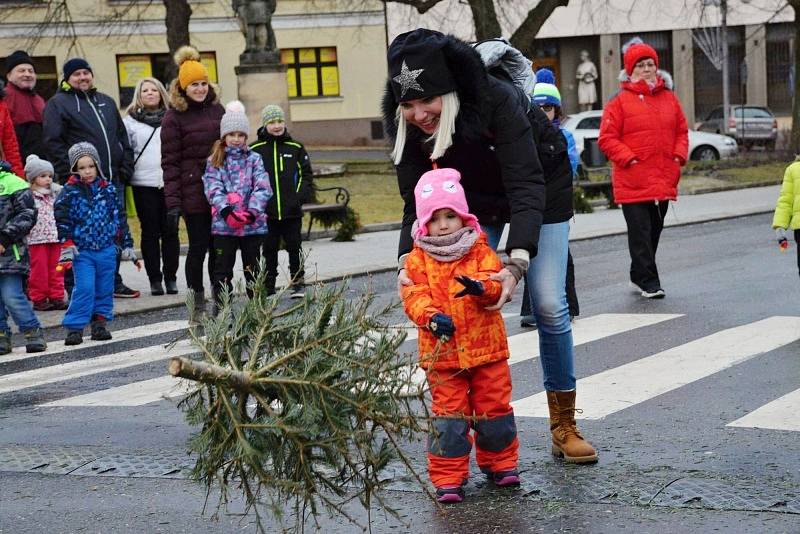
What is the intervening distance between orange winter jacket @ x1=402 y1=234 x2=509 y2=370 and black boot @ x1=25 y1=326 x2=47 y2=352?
18.0 ft

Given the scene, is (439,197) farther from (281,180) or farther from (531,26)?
(531,26)

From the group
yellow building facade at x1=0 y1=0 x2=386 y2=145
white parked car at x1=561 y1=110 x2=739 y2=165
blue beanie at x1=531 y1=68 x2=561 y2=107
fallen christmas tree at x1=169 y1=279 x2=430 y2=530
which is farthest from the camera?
yellow building facade at x1=0 y1=0 x2=386 y2=145

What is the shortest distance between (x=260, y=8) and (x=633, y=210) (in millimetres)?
12488

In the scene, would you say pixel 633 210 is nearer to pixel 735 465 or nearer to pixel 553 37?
pixel 735 465

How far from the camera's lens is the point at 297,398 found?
445cm

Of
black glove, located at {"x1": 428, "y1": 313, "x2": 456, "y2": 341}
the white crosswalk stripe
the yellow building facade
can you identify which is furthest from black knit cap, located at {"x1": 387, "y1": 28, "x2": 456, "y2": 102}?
the yellow building facade

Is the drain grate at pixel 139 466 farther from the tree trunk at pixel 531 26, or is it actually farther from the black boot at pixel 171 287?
the tree trunk at pixel 531 26

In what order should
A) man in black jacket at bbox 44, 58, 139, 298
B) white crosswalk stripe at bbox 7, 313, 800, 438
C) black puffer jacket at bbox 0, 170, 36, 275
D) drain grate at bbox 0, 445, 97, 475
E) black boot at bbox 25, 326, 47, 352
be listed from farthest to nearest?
man in black jacket at bbox 44, 58, 139, 298 < black boot at bbox 25, 326, 47, 352 < black puffer jacket at bbox 0, 170, 36, 275 < white crosswalk stripe at bbox 7, 313, 800, 438 < drain grate at bbox 0, 445, 97, 475

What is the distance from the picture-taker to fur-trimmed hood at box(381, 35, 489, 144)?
536 cm

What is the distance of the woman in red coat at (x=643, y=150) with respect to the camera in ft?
36.4

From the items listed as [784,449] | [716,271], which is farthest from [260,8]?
[784,449]

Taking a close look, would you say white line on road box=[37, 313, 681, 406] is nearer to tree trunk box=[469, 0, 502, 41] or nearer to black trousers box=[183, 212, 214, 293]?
black trousers box=[183, 212, 214, 293]

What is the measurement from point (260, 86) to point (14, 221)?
41.2 ft

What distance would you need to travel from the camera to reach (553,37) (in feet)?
169
